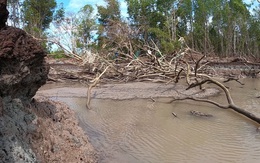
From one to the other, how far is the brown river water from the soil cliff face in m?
0.72

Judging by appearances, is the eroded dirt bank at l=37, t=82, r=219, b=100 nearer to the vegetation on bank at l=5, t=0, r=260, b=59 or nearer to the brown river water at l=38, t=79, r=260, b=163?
the brown river water at l=38, t=79, r=260, b=163

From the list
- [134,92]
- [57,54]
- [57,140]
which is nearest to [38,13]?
[57,54]

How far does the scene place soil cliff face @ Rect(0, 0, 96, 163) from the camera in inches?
119

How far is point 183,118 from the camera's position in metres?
7.10

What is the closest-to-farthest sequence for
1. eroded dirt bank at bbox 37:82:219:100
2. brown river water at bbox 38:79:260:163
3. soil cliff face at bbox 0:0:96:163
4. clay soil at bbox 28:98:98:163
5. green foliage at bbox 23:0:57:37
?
soil cliff face at bbox 0:0:96:163 < clay soil at bbox 28:98:98:163 < brown river water at bbox 38:79:260:163 < eroded dirt bank at bbox 37:82:219:100 < green foliage at bbox 23:0:57:37

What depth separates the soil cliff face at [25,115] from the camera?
119 inches

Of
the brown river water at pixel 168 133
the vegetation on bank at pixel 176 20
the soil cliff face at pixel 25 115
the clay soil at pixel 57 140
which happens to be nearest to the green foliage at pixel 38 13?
the vegetation on bank at pixel 176 20

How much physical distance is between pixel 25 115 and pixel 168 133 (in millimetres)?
2962

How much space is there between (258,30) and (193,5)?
29.3ft

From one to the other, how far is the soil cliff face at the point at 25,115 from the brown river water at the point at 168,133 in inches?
28.3

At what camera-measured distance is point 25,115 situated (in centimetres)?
370

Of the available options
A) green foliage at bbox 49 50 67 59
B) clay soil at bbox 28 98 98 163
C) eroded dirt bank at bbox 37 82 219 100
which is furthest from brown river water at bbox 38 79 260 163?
green foliage at bbox 49 50 67 59

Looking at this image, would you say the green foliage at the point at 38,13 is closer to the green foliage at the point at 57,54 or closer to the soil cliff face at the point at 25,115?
the green foliage at the point at 57,54

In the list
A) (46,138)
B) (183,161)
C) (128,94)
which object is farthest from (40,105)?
(128,94)
